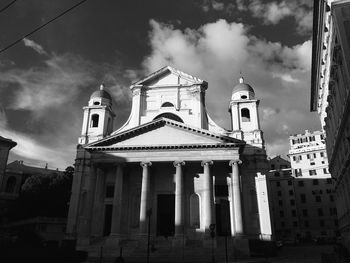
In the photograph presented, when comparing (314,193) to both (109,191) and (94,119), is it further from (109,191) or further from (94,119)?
(94,119)

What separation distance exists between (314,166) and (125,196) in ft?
142

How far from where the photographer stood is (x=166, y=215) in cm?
3275

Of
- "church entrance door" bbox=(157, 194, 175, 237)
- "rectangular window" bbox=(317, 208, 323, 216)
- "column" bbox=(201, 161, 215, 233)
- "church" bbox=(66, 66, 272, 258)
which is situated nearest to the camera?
"column" bbox=(201, 161, 215, 233)

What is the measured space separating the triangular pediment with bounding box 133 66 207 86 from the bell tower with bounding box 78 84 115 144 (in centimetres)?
457

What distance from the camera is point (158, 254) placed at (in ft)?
84.8

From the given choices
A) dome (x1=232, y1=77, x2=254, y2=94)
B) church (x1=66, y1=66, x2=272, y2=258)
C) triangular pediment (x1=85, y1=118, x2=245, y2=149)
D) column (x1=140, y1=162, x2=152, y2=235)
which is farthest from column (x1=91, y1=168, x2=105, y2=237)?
dome (x1=232, y1=77, x2=254, y2=94)

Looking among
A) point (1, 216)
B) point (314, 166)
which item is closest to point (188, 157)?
point (1, 216)

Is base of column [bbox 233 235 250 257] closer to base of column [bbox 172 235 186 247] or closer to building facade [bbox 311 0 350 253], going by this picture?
base of column [bbox 172 235 186 247]

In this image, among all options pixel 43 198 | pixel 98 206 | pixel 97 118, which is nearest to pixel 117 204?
pixel 98 206

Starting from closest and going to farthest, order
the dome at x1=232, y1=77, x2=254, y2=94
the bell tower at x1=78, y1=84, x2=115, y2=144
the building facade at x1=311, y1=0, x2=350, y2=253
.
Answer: the building facade at x1=311, y1=0, x2=350, y2=253
the bell tower at x1=78, y1=84, x2=115, y2=144
the dome at x1=232, y1=77, x2=254, y2=94

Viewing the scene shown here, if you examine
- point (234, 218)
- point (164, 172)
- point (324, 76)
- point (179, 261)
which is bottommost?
point (179, 261)

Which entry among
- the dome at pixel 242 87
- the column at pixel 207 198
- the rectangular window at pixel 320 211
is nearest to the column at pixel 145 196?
the column at pixel 207 198

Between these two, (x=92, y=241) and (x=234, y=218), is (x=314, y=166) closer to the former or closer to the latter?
(x=234, y=218)

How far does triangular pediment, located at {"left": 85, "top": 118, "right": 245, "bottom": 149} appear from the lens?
31062mm
